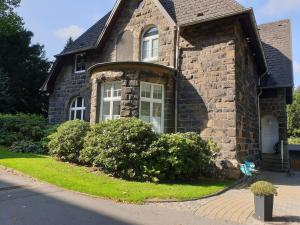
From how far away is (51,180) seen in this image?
9.08m

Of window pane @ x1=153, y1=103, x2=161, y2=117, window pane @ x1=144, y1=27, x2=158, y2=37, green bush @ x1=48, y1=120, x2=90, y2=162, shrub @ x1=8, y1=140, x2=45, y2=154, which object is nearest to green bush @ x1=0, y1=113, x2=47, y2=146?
shrub @ x1=8, y1=140, x2=45, y2=154

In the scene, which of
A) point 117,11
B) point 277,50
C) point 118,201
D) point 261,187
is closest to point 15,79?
point 117,11

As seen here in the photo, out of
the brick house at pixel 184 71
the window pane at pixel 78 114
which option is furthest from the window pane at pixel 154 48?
the window pane at pixel 78 114

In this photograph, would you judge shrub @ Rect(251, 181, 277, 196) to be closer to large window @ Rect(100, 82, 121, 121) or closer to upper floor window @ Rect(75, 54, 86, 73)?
large window @ Rect(100, 82, 121, 121)

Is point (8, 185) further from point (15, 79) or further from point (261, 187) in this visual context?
point (15, 79)

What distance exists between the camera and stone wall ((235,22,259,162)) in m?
13.2

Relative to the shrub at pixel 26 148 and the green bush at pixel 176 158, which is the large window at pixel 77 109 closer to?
the shrub at pixel 26 148

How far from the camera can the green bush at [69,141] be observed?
41.0 feet

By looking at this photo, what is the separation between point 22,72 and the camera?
1192 inches

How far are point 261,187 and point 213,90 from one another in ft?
22.6

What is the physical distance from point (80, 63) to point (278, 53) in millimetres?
12453

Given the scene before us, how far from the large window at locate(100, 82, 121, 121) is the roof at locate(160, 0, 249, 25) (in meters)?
4.18

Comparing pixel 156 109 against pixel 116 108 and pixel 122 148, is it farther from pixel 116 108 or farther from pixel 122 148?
pixel 122 148

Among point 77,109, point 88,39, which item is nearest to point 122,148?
point 77,109
